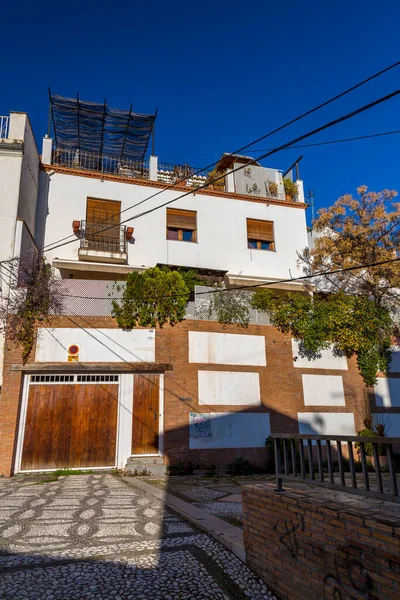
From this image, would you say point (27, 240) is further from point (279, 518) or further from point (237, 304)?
point (279, 518)

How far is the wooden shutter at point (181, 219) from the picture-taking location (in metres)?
15.9

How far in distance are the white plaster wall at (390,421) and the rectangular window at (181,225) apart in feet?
29.6

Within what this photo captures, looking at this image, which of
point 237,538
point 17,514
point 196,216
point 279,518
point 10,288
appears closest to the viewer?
point 279,518

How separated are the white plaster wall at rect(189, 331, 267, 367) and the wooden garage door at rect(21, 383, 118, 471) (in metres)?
2.77

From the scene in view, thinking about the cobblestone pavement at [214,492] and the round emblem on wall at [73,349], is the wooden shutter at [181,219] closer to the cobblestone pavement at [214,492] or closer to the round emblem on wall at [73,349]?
the round emblem on wall at [73,349]

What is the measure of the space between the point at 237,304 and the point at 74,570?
9.94 m

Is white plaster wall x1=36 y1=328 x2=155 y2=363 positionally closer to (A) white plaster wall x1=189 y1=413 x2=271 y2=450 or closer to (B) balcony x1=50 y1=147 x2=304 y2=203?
(A) white plaster wall x1=189 y1=413 x2=271 y2=450

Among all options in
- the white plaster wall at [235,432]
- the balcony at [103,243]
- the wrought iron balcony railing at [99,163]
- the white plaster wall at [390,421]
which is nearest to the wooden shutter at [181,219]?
the balcony at [103,243]

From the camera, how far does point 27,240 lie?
12852 millimetres

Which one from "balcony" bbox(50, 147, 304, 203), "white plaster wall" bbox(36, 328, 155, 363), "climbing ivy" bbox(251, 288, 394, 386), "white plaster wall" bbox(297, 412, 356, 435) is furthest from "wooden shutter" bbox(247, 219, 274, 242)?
"white plaster wall" bbox(297, 412, 356, 435)

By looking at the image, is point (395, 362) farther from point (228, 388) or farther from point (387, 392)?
point (228, 388)

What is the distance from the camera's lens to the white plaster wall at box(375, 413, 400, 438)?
1391cm

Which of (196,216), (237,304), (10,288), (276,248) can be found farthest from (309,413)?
(10,288)

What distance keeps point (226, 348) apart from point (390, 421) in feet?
20.3
